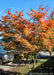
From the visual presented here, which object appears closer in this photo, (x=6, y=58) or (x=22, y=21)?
(x=22, y=21)

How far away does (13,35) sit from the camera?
4.69 m

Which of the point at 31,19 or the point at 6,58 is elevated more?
the point at 31,19

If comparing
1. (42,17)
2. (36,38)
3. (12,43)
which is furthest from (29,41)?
(42,17)

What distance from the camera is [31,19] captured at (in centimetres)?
507

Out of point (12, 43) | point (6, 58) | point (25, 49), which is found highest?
point (12, 43)

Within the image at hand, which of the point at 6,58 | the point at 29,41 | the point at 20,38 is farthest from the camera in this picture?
the point at 6,58

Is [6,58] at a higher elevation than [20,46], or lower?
lower

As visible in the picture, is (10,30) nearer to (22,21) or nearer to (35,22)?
(22,21)

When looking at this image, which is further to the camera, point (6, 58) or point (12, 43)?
point (6, 58)

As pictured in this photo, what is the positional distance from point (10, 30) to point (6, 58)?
4.42 m

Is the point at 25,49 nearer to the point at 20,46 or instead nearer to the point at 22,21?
the point at 20,46

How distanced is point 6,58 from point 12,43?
14.1 feet

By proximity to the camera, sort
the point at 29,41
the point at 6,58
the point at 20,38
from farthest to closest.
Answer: the point at 6,58 < the point at 29,41 < the point at 20,38

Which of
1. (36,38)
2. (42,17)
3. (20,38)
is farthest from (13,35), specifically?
(42,17)
